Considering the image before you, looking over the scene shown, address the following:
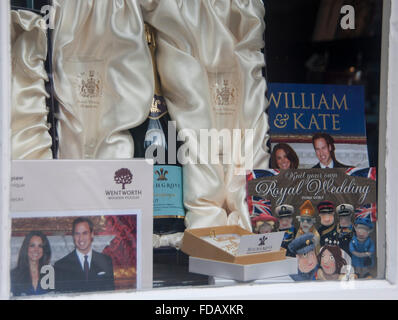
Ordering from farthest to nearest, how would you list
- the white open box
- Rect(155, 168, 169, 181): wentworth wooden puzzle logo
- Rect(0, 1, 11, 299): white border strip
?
Rect(155, 168, 169, 181): wentworth wooden puzzle logo → the white open box → Rect(0, 1, 11, 299): white border strip

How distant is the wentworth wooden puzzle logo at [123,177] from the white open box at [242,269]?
202 millimetres

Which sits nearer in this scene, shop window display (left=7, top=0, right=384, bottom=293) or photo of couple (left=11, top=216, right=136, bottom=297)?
photo of couple (left=11, top=216, right=136, bottom=297)

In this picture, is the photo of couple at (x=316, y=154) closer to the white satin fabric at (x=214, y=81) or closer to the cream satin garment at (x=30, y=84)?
the white satin fabric at (x=214, y=81)

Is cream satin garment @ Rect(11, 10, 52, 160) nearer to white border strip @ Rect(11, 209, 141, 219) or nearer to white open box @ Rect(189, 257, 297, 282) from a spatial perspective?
white border strip @ Rect(11, 209, 141, 219)

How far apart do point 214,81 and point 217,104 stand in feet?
0.17

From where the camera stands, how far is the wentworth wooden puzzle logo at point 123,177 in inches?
35.8

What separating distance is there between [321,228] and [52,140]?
570 millimetres

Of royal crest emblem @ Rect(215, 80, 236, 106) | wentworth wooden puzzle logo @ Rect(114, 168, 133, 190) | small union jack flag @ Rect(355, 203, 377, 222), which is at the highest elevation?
royal crest emblem @ Rect(215, 80, 236, 106)

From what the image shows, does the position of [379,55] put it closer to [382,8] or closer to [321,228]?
[382,8]

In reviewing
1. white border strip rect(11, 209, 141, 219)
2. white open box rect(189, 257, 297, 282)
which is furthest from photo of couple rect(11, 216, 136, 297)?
white open box rect(189, 257, 297, 282)

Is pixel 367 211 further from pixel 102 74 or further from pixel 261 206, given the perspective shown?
pixel 102 74

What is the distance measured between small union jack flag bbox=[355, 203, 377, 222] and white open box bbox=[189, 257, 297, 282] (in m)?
0.17

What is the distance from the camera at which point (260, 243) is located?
94 cm

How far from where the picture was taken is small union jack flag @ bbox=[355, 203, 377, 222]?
100 cm
